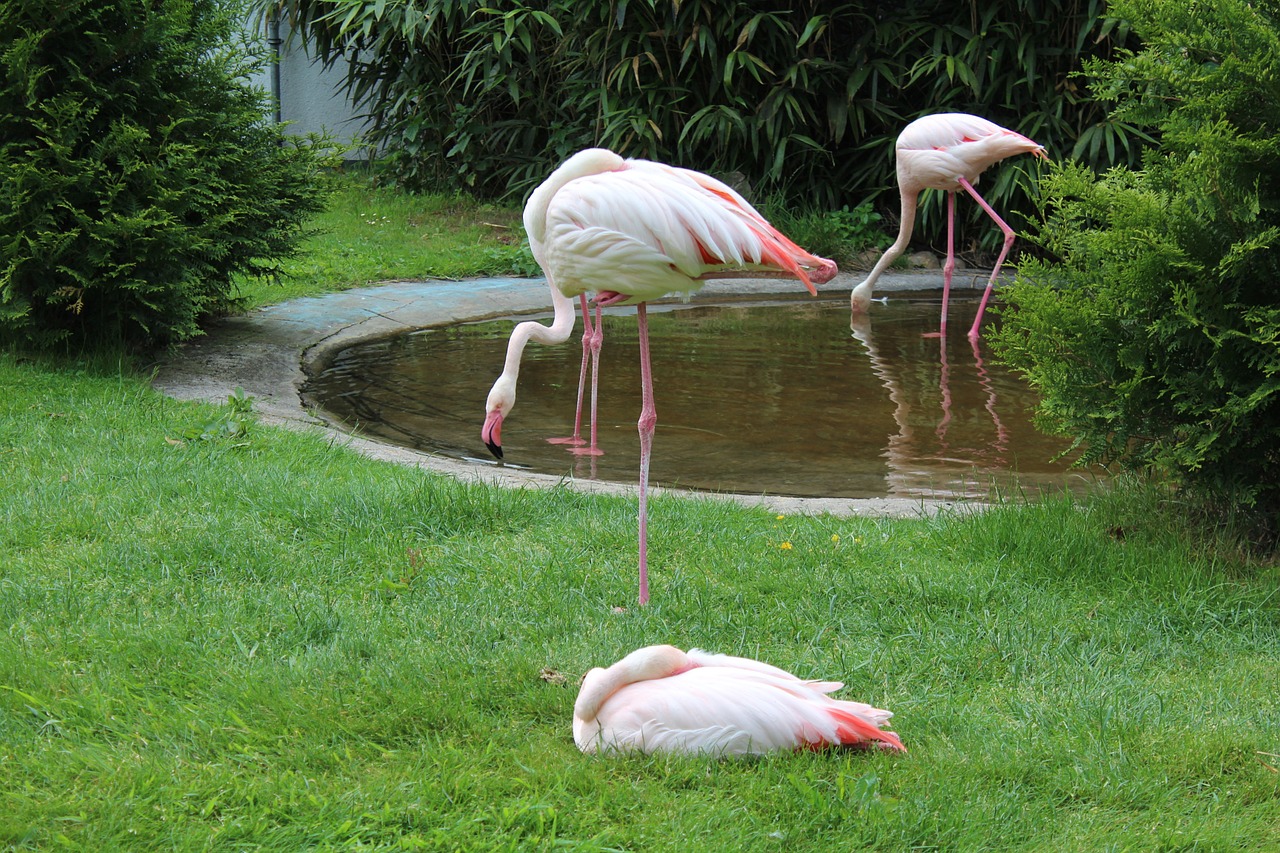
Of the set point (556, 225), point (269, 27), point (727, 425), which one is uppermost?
point (269, 27)

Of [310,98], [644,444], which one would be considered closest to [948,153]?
[644,444]

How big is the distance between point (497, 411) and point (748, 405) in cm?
283

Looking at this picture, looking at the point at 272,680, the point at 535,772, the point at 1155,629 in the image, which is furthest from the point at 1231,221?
the point at 272,680

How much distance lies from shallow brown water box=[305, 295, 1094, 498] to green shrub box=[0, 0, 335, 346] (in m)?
1.00

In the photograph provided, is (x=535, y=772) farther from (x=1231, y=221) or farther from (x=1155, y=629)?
(x=1231, y=221)

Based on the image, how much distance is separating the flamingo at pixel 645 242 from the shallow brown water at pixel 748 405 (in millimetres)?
1527

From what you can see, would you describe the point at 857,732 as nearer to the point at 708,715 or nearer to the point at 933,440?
the point at 708,715

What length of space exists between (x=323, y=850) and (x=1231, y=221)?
315 cm

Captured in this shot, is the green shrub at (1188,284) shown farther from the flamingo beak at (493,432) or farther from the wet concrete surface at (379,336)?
the flamingo beak at (493,432)

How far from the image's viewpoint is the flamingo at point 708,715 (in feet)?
8.94

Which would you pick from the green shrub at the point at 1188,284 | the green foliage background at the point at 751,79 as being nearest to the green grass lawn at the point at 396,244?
the green foliage background at the point at 751,79

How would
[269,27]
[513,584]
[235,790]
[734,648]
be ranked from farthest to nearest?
[269,27]
[513,584]
[734,648]
[235,790]

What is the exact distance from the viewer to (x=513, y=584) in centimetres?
376

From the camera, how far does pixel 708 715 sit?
272cm
